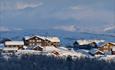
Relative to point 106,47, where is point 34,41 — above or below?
above

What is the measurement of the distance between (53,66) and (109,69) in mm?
2460

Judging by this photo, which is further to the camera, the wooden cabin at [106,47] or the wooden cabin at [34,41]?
the wooden cabin at [34,41]

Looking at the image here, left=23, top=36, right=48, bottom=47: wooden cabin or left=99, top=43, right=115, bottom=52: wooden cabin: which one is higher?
left=23, top=36, right=48, bottom=47: wooden cabin

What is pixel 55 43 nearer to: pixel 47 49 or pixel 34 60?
pixel 47 49

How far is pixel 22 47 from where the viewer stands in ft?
130

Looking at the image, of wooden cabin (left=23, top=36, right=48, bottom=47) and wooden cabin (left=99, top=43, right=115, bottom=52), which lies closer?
wooden cabin (left=99, top=43, right=115, bottom=52)

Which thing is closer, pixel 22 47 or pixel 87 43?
pixel 22 47

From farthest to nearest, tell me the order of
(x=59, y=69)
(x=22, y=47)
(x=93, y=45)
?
(x=93, y=45) → (x=22, y=47) → (x=59, y=69)

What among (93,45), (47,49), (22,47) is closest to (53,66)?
(47,49)

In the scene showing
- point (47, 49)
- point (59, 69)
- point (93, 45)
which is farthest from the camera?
point (93, 45)

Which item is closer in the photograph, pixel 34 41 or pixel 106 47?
pixel 106 47

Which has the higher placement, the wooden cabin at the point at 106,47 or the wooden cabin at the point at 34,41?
the wooden cabin at the point at 34,41

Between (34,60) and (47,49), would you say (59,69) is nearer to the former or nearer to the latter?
(34,60)

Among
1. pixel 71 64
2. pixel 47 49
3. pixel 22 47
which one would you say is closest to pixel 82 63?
pixel 71 64
